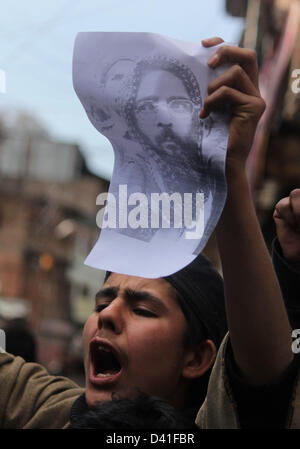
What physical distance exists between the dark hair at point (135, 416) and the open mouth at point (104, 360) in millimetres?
271

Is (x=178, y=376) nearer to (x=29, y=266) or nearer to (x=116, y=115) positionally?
(x=116, y=115)

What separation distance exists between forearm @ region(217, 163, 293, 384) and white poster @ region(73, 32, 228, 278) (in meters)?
0.07

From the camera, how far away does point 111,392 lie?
1.45 meters

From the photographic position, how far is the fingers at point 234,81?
1099 mm

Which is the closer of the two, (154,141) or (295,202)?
(154,141)

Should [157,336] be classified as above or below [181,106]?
below

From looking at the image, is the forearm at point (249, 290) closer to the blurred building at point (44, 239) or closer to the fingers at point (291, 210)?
the fingers at point (291, 210)

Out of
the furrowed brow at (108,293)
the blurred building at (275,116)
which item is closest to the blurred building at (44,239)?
the blurred building at (275,116)

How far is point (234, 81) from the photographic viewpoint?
1.10m

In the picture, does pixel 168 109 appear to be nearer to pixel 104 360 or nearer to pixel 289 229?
pixel 289 229

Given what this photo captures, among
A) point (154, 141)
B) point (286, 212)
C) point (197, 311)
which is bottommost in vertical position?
point (197, 311)

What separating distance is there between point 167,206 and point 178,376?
1.89 ft

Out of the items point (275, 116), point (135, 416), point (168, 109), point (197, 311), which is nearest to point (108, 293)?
point (197, 311)

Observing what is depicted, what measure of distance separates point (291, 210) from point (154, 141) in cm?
34
